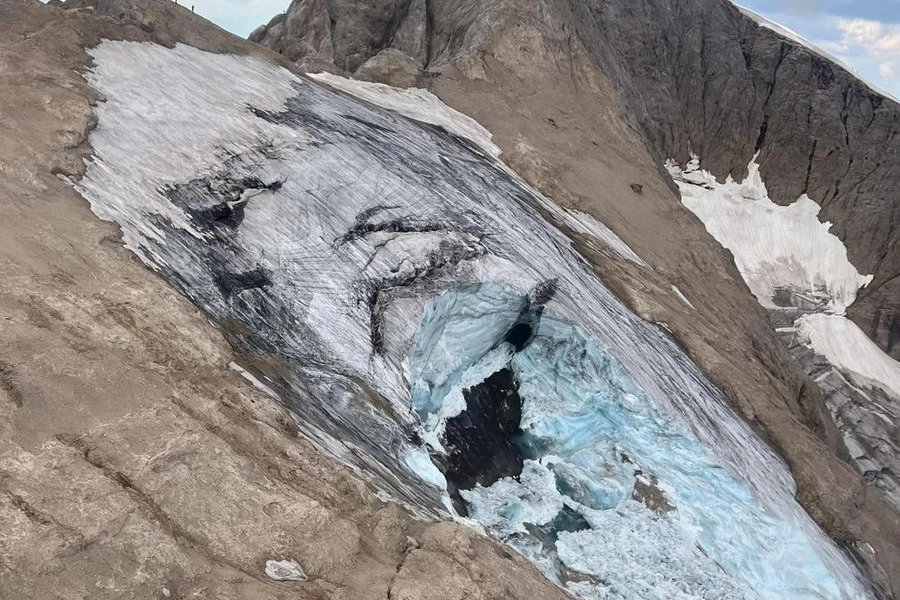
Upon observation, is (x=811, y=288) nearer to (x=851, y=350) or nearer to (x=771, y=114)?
(x=851, y=350)

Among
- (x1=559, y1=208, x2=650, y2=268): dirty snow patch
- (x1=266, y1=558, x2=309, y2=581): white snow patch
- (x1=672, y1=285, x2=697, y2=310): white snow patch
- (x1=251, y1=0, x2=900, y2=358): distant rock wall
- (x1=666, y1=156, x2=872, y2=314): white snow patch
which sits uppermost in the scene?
(x1=251, y1=0, x2=900, y2=358): distant rock wall

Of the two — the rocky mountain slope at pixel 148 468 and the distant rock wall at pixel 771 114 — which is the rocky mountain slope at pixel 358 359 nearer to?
the rocky mountain slope at pixel 148 468

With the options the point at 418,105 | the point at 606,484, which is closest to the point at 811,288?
the point at 418,105

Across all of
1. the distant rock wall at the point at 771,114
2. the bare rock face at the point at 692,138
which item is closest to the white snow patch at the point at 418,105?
the bare rock face at the point at 692,138

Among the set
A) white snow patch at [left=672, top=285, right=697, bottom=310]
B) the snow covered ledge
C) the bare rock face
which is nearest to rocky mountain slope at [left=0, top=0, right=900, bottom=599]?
the bare rock face

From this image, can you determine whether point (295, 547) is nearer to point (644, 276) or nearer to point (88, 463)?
point (88, 463)

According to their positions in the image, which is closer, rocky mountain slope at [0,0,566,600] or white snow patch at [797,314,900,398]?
rocky mountain slope at [0,0,566,600]

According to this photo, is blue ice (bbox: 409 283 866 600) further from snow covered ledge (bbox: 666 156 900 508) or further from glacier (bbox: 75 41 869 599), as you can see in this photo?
snow covered ledge (bbox: 666 156 900 508)
